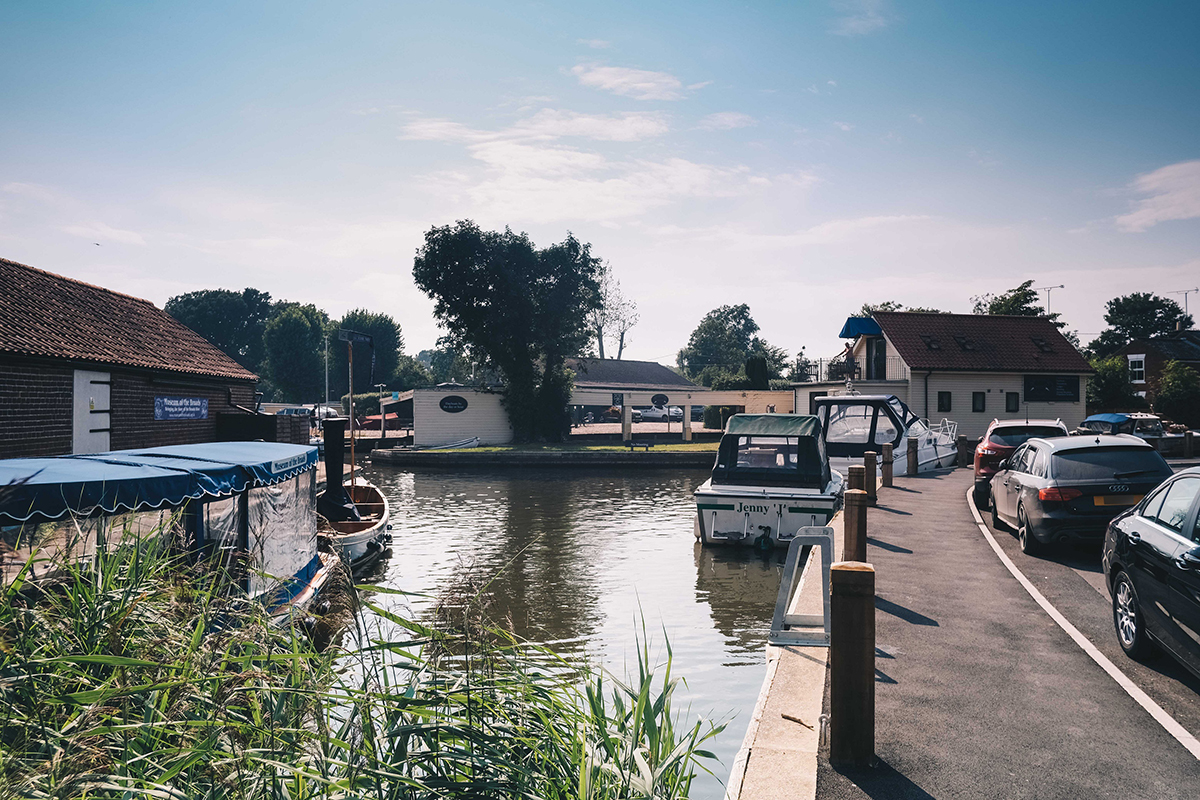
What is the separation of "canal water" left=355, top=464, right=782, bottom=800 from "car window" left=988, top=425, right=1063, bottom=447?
20.0 ft

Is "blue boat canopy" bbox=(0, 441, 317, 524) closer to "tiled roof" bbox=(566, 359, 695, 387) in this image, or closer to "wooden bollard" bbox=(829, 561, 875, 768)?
"wooden bollard" bbox=(829, 561, 875, 768)

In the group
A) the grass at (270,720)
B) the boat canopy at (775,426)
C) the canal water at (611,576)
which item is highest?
the boat canopy at (775,426)

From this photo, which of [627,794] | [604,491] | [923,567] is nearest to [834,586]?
[627,794]

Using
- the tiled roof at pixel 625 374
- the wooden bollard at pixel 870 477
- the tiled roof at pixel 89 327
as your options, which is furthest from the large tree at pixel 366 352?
the wooden bollard at pixel 870 477

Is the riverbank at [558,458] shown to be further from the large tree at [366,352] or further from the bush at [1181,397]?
the large tree at [366,352]

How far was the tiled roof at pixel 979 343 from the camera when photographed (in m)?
40.6

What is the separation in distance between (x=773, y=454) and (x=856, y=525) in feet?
21.5

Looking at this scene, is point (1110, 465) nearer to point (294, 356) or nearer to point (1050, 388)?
point (1050, 388)

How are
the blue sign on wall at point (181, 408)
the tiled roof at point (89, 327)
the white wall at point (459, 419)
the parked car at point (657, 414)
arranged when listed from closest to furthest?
1. the tiled roof at point (89, 327)
2. the blue sign on wall at point (181, 408)
3. the white wall at point (459, 419)
4. the parked car at point (657, 414)

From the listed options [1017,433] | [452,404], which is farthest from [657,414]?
[1017,433]

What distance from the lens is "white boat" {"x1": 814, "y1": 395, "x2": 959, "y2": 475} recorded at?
77.7 ft

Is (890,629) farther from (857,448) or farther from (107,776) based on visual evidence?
(857,448)

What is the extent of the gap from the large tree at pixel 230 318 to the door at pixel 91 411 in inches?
3891

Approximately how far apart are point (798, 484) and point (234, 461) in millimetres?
9962
